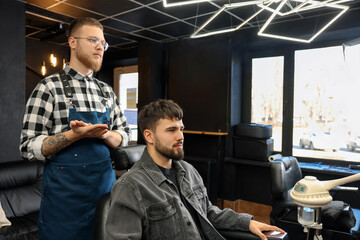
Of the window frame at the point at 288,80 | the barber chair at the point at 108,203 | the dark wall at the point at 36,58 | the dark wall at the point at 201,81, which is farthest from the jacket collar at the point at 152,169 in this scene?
the dark wall at the point at 36,58

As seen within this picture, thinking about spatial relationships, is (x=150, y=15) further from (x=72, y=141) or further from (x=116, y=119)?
(x=72, y=141)

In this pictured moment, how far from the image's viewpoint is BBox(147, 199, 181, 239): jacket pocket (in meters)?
1.46

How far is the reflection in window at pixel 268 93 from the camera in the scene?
4.62 m

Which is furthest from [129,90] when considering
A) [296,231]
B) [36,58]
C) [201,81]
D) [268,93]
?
[296,231]

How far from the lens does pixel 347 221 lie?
2490 millimetres

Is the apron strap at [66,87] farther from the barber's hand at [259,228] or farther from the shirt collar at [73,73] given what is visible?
the barber's hand at [259,228]

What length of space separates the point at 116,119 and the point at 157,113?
31 centimetres

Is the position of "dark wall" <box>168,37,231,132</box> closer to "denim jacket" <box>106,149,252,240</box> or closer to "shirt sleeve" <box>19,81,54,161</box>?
"denim jacket" <box>106,149,252,240</box>

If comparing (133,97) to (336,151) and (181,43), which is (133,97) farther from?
(336,151)

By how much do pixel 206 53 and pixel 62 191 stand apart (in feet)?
12.5

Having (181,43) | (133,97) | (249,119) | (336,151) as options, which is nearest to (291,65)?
(249,119)

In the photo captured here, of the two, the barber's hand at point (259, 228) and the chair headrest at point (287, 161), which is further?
the chair headrest at point (287, 161)

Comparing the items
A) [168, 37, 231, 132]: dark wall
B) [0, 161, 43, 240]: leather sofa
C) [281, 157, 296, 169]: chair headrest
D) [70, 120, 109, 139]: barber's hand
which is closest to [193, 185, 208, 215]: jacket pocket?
[70, 120, 109, 139]: barber's hand

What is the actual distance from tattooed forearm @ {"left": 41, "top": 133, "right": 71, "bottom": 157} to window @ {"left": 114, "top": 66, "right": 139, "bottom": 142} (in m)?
4.94
